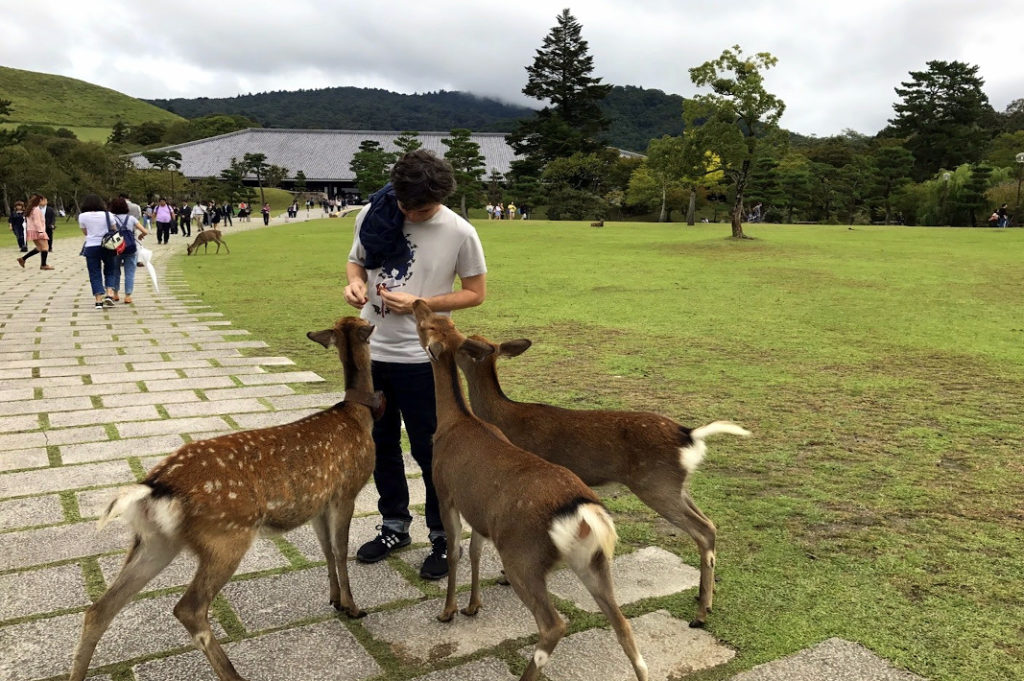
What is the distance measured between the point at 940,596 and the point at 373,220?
280cm

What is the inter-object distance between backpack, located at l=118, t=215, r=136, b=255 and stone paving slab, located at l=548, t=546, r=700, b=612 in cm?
1011

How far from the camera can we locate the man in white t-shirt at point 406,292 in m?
3.26

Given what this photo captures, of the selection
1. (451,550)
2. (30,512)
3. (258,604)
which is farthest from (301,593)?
(30,512)

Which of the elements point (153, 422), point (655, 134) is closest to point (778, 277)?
point (153, 422)

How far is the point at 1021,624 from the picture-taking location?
110 inches

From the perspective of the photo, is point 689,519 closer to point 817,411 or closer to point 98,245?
point 817,411

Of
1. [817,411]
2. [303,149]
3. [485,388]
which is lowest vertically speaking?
[817,411]

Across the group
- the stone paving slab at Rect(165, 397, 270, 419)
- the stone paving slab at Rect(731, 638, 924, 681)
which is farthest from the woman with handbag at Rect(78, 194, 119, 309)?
the stone paving slab at Rect(731, 638, 924, 681)

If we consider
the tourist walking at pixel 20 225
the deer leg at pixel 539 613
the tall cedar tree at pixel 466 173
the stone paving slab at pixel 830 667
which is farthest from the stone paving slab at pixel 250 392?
the tall cedar tree at pixel 466 173

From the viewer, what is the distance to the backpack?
11.1 m

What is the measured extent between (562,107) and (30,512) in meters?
60.7

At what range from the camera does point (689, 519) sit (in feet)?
10.1

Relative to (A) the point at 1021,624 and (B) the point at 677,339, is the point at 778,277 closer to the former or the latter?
(B) the point at 677,339

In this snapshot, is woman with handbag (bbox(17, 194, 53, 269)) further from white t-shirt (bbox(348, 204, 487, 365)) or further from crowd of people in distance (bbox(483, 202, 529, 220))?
crowd of people in distance (bbox(483, 202, 529, 220))
